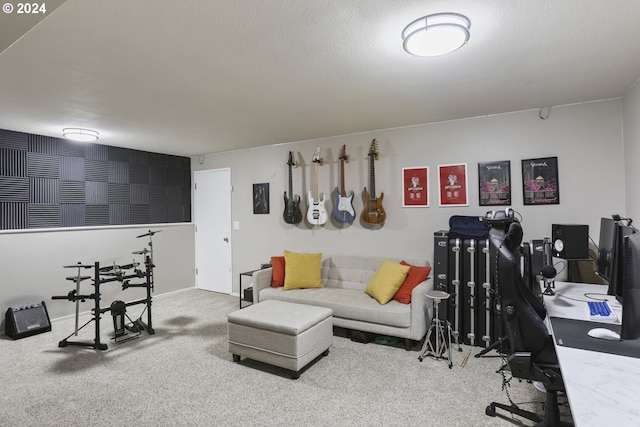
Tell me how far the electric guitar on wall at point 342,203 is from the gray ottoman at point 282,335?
1.47 m

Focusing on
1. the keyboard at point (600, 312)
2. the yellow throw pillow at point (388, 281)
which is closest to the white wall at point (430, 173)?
the yellow throw pillow at point (388, 281)

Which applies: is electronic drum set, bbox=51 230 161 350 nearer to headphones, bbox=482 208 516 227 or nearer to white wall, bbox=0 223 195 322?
white wall, bbox=0 223 195 322

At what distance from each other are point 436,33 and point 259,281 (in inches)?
132

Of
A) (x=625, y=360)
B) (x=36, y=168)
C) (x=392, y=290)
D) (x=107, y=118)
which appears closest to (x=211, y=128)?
(x=107, y=118)

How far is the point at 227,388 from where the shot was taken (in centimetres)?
265

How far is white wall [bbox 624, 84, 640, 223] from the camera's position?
269 cm

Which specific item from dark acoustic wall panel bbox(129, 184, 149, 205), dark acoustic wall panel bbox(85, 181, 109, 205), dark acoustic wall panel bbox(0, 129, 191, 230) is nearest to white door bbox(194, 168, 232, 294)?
dark acoustic wall panel bbox(0, 129, 191, 230)

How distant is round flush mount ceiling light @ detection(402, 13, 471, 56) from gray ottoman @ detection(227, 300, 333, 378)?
2247mm

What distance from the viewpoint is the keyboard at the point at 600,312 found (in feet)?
6.43

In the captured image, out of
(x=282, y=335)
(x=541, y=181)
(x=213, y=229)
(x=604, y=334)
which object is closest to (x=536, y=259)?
(x=541, y=181)

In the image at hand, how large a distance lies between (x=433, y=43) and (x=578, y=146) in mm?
2343

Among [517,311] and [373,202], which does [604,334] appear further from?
[373,202]

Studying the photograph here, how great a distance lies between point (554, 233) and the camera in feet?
9.96

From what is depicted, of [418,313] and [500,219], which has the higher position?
[500,219]
